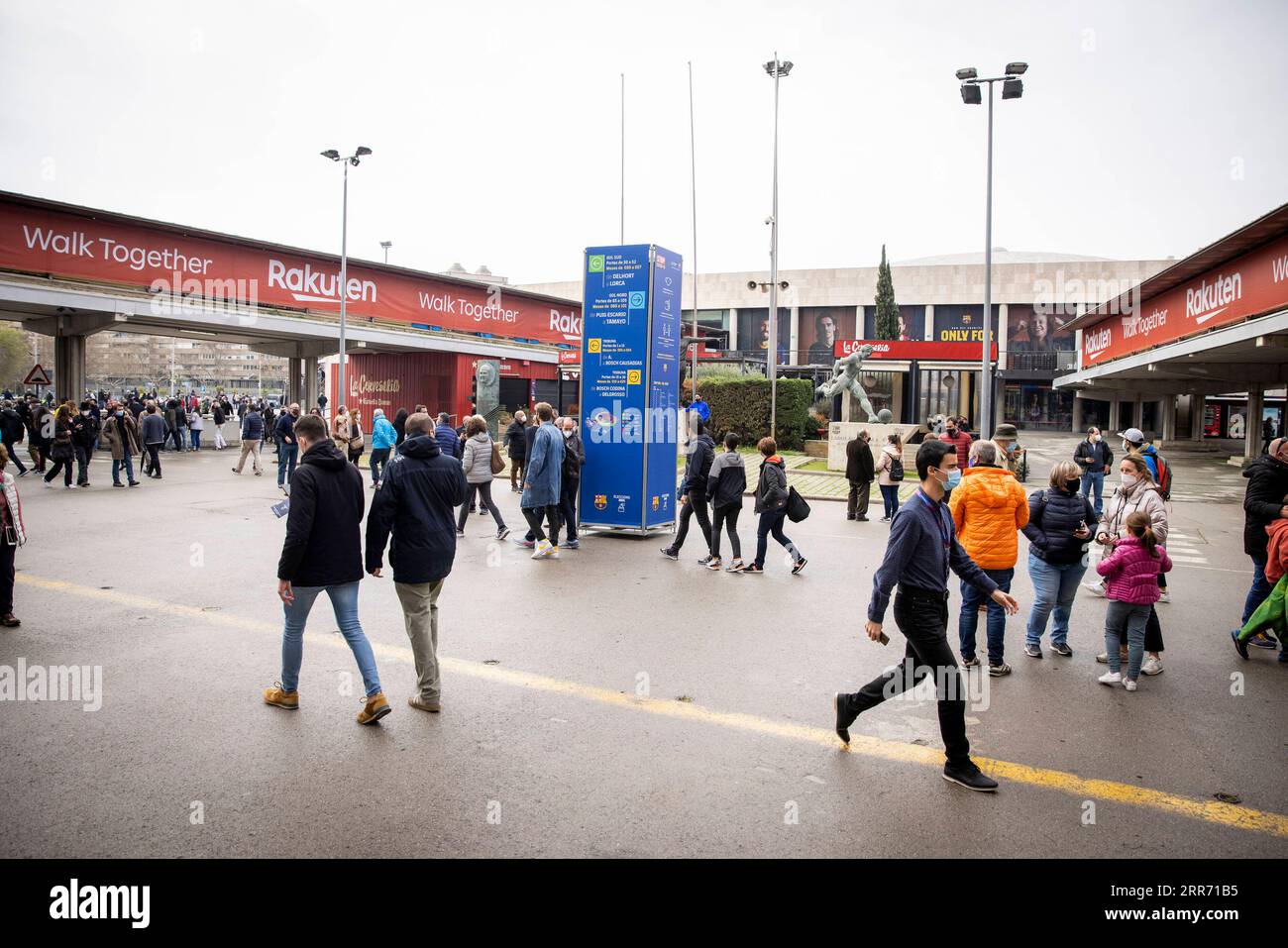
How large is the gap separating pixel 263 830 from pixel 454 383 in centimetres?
3111

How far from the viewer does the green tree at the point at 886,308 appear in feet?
191

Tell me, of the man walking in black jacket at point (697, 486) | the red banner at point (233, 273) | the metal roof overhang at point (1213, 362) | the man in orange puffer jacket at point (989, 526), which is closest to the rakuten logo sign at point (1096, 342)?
the metal roof overhang at point (1213, 362)

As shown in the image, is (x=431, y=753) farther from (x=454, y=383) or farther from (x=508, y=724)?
(x=454, y=383)

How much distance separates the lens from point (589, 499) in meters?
13.5

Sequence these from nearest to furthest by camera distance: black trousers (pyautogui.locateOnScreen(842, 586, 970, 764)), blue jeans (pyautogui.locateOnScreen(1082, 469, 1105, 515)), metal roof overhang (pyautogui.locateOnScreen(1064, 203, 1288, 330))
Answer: black trousers (pyautogui.locateOnScreen(842, 586, 970, 764)), blue jeans (pyautogui.locateOnScreen(1082, 469, 1105, 515)), metal roof overhang (pyautogui.locateOnScreen(1064, 203, 1288, 330))

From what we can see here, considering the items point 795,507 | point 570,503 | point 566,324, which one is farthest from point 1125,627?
point 566,324

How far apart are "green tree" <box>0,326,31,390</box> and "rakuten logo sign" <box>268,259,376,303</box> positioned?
146ft

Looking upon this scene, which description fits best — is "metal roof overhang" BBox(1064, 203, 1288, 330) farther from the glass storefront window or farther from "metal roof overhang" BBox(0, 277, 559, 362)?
the glass storefront window

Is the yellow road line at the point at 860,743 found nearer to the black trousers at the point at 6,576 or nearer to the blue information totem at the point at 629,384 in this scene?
the black trousers at the point at 6,576

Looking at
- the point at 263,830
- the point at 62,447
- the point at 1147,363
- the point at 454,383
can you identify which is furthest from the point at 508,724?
the point at 454,383

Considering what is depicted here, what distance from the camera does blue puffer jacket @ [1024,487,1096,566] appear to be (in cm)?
682

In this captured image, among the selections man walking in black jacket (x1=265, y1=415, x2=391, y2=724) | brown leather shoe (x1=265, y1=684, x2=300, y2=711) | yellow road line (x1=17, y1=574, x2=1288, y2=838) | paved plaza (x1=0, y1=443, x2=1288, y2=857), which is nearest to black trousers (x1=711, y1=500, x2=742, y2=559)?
paved plaza (x1=0, y1=443, x2=1288, y2=857)

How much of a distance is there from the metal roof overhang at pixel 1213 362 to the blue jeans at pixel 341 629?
18131mm

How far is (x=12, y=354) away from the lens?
204 ft
